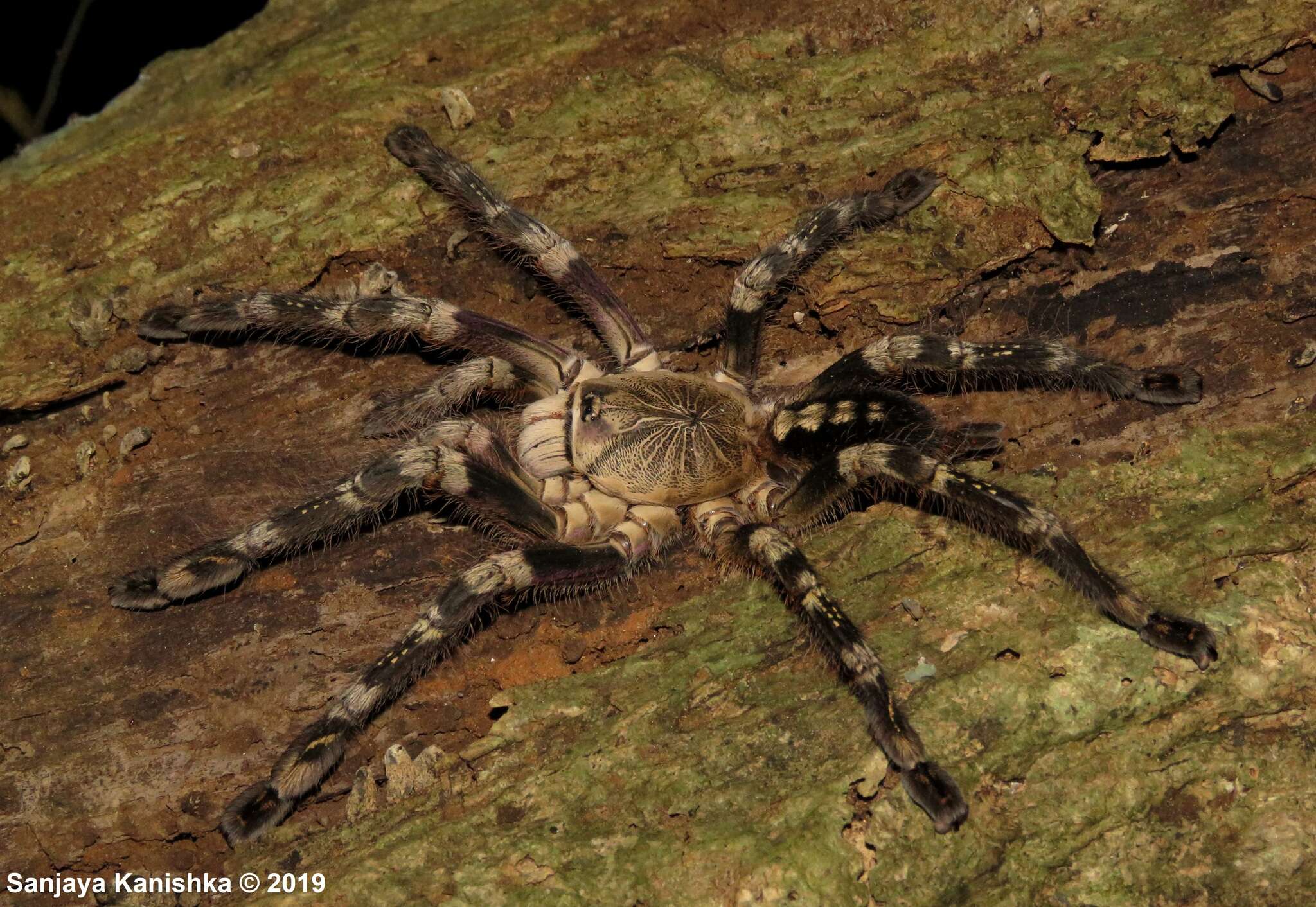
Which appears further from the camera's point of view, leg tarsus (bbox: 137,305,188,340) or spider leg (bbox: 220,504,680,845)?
leg tarsus (bbox: 137,305,188,340)

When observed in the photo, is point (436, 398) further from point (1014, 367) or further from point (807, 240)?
point (1014, 367)

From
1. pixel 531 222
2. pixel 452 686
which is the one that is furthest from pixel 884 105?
pixel 452 686

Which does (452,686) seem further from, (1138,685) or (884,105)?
(884,105)

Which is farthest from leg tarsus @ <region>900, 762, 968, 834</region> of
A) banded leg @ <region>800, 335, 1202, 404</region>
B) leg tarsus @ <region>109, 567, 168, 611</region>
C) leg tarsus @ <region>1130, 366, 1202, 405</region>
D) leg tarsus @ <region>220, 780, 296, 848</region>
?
leg tarsus @ <region>109, 567, 168, 611</region>

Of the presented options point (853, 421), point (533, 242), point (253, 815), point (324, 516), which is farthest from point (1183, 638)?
point (253, 815)

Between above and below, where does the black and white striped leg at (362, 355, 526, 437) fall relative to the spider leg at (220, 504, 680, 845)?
above

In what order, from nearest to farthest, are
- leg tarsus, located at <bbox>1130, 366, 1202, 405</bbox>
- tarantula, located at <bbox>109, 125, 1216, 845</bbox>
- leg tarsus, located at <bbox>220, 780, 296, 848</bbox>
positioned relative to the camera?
leg tarsus, located at <bbox>220, 780, 296, 848</bbox> → tarantula, located at <bbox>109, 125, 1216, 845</bbox> → leg tarsus, located at <bbox>1130, 366, 1202, 405</bbox>

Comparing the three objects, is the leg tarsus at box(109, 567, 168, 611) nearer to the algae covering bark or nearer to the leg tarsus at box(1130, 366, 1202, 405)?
the algae covering bark

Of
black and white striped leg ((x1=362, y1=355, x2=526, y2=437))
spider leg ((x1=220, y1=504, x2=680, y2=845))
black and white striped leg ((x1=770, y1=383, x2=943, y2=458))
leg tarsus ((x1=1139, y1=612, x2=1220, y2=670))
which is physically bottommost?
leg tarsus ((x1=1139, y1=612, x2=1220, y2=670))

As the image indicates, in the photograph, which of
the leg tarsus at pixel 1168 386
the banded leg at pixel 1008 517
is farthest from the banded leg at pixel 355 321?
the leg tarsus at pixel 1168 386
